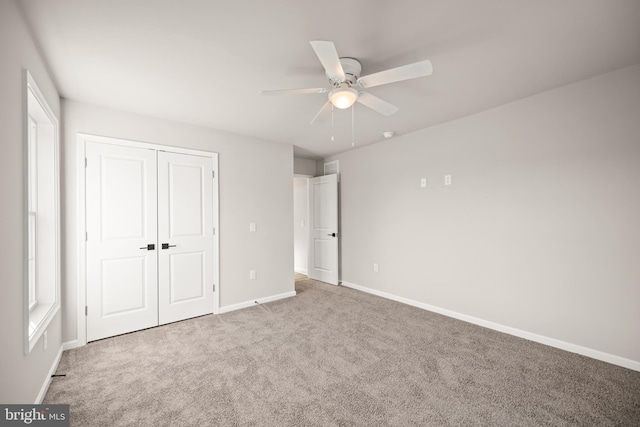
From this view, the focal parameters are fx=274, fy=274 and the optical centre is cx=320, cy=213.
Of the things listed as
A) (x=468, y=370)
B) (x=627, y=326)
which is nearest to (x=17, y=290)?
(x=468, y=370)

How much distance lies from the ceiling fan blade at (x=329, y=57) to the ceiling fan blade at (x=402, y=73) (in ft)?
0.59

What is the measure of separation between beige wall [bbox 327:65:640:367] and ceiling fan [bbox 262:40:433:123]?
63.0 inches

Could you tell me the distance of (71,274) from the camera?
2.71 m

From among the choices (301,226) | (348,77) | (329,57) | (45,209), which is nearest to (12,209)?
(45,209)

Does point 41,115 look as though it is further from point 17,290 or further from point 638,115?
point 638,115

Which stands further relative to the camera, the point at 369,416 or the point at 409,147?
the point at 409,147

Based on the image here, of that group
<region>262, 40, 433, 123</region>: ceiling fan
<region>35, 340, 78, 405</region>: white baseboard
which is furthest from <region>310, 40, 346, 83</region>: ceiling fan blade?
<region>35, 340, 78, 405</region>: white baseboard

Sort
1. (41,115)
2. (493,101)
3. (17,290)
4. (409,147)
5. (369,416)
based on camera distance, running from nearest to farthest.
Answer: (17,290)
(369,416)
(41,115)
(493,101)
(409,147)

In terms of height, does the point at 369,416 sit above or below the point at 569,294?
below

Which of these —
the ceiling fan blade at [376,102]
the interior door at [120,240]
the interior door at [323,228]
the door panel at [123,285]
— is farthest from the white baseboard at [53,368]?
the interior door at [323,228]

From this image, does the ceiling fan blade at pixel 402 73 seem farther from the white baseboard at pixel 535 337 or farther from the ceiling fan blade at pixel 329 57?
the white baseboard at pixel 535 337

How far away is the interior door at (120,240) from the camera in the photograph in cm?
283

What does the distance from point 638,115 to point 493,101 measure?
106 centimetres

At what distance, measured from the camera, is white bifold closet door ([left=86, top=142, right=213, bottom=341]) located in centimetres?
286
